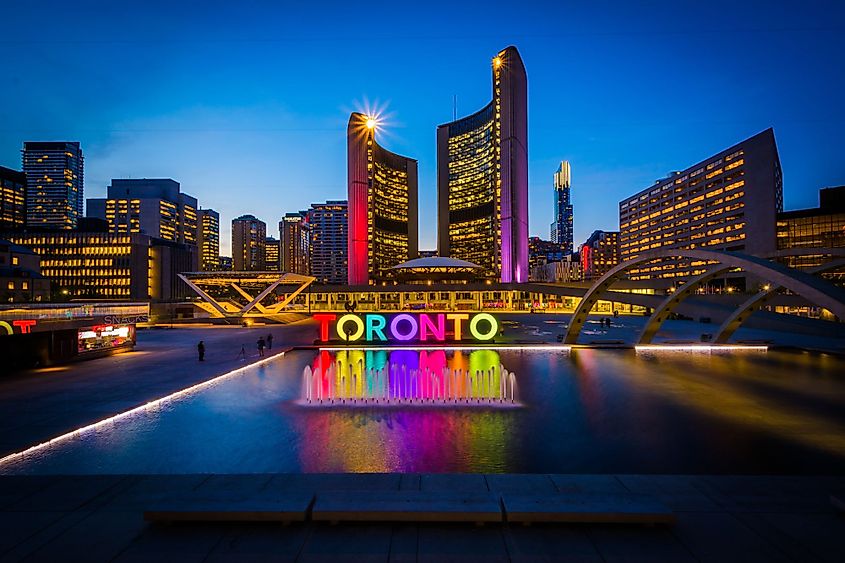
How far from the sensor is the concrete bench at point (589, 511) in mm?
6047

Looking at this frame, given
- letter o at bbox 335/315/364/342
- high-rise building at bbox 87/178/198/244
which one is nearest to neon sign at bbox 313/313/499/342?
letter o at bbox 335/315/364/342

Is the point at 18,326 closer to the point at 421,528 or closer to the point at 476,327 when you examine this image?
the point at 421,528

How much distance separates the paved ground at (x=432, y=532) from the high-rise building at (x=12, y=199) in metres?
233

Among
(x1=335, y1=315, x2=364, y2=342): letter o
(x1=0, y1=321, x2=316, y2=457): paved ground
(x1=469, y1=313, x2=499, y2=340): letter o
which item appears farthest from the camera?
(x1=469, y1=313, x2=499, y2=340): letter o

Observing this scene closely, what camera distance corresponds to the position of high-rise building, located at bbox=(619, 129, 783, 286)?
2982 inches

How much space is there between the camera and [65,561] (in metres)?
5.45

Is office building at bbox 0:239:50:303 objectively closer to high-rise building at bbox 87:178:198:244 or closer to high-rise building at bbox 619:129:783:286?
high-rise building at bbox 87:178:198:244

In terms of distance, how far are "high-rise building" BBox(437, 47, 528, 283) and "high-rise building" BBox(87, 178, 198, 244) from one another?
13853 cm

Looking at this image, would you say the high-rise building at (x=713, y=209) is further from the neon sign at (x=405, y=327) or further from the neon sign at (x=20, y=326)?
the neon sign at (x=20, y=326)

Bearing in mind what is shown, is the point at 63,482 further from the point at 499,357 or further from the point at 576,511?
the point at 499,357

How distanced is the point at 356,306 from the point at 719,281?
86.4 metres

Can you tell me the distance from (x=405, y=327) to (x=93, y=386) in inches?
703

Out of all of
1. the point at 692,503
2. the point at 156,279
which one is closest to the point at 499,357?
the point at 692,503

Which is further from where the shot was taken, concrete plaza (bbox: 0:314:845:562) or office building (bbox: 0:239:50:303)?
office building (bbox: 0:239:50:303)
